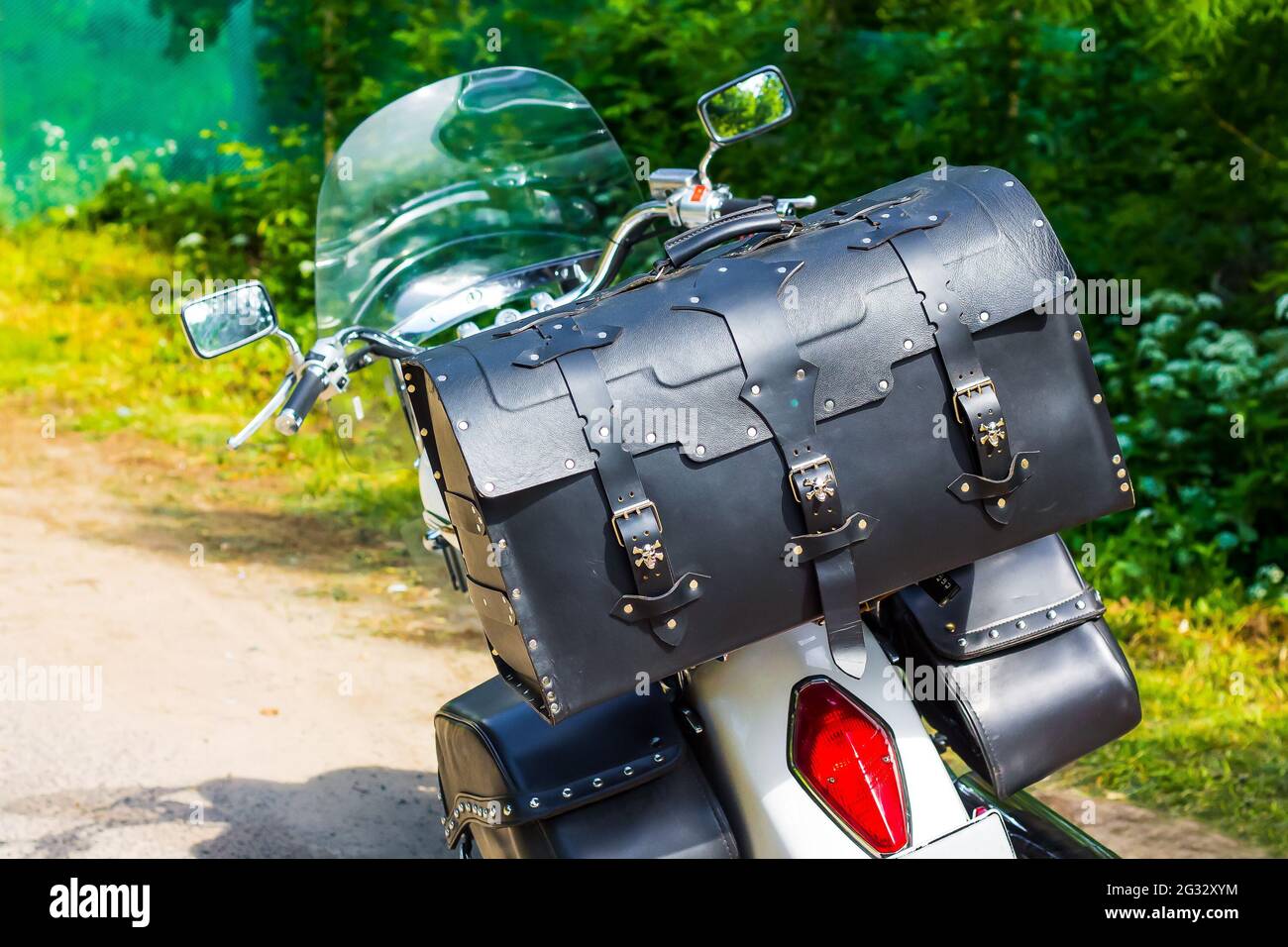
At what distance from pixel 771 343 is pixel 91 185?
846 cm

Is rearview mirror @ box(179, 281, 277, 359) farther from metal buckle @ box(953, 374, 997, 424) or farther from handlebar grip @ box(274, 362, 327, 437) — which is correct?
metal buckle @ box(953, 374, 997, 424)

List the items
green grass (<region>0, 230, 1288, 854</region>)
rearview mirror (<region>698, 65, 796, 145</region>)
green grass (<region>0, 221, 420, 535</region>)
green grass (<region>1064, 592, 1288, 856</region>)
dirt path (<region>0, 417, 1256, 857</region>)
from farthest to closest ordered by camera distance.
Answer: green grass (<region>0, 221, 420, 535</region>), green grass (<region>0, 230, 1288, 854</region>), green grass (<region>1064, 592, 1288, 856</region>), dirt path (<region>0, 417, 1256, 857</region>), rearview mirror (<region>698, 65, 796, 145</region>)

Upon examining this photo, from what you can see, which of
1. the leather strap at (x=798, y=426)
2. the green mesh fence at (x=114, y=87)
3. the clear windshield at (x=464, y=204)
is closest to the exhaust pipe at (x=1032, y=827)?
the leather strap at (x=798, y=426)

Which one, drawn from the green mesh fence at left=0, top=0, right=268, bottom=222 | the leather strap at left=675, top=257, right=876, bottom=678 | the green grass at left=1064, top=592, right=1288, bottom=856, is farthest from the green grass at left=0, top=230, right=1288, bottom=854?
the leather strap at left=675, top=257, right=876, bottom=678

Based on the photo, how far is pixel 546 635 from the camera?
6.20 ft

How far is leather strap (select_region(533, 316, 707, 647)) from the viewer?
6.20 ft

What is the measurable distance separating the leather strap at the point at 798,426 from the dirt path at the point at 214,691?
1899mm

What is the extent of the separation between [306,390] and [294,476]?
4.26 m

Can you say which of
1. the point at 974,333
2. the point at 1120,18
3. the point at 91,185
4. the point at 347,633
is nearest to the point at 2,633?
the point at 347,633

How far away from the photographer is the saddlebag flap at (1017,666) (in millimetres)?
2195

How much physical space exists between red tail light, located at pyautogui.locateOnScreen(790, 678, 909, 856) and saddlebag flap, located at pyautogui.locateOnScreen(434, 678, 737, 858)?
18cm

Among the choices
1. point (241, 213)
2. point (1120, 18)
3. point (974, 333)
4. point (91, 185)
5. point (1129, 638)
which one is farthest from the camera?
point (91, 185)

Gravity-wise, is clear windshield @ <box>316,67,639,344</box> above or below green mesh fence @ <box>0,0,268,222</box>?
below
